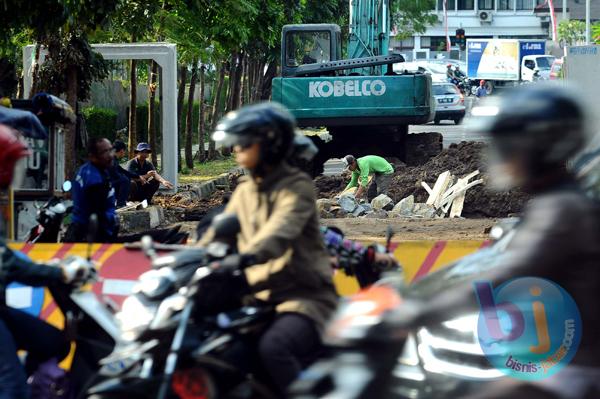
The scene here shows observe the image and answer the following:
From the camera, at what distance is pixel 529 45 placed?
7000 centimetres

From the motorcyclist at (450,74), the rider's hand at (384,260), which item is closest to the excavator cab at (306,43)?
the rider's hand at (384,260)

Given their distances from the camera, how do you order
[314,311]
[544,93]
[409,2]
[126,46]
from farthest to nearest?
[409,2] < [126,46] < [314,311] < [544,93]

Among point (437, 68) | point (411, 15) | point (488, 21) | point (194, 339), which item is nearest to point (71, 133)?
point (194, 339)

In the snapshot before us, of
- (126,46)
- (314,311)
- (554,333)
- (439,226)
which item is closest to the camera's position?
(554,333)

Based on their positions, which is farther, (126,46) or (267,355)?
(126,46)

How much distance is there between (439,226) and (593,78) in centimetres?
868

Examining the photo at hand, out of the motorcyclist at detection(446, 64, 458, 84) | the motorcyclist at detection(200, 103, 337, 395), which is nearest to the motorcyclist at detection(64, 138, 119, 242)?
the motorcyclist at detection(200, 103, 337, 395)

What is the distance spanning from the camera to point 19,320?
19.6 feet

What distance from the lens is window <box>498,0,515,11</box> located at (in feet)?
327

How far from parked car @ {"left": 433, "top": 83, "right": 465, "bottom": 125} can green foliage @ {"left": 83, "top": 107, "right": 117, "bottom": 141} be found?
1765cm

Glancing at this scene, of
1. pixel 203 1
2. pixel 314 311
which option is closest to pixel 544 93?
pixel 314 311

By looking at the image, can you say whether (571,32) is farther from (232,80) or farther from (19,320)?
(19,320)

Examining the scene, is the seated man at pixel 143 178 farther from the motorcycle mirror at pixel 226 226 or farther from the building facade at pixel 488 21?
the building facade at pixel 488 21

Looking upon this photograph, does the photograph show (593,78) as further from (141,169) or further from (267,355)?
(267,355)
